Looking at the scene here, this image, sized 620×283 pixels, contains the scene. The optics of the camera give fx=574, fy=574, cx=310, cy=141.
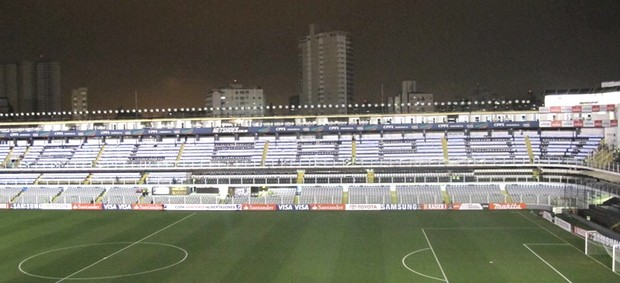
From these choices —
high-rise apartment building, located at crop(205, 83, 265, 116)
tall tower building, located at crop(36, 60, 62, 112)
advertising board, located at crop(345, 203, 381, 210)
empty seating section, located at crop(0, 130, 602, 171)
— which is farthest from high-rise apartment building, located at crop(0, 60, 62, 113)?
advertising board, located at crop(345, 203, 381, 210)

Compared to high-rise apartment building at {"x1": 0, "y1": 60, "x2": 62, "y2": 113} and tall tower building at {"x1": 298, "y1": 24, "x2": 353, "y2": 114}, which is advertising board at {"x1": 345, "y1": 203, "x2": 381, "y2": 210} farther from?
high-rise apartment building at {"x1": 0, "y1": 60, "x2": 62, "y2": 113}

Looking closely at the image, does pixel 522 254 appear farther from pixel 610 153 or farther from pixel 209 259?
pixel 610 153

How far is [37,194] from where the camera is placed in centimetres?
5134

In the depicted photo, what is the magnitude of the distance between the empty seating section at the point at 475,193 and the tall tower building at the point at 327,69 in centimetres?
7879

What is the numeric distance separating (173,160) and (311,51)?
84091 mm

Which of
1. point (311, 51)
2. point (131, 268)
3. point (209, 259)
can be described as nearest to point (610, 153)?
point (209, 259)

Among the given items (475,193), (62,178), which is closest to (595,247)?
(475,193)

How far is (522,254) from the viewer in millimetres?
27906

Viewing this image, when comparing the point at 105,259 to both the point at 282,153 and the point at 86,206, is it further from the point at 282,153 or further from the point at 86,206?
the point at 282,153

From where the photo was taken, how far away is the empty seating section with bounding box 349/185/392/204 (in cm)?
4609

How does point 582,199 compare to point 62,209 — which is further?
point 62,209

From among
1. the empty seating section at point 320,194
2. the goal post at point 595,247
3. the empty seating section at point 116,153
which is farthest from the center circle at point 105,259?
the empty seating section at point 116,153

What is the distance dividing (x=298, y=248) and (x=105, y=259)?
31.7 feet

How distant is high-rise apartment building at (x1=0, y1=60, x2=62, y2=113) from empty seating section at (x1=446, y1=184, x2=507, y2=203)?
112923 millimetres
